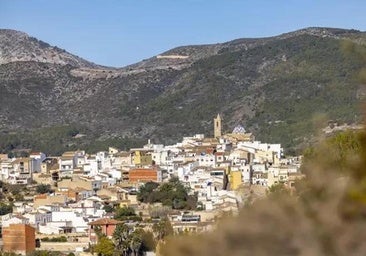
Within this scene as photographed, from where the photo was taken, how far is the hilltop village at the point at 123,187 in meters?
24.8

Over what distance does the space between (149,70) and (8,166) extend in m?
36.9

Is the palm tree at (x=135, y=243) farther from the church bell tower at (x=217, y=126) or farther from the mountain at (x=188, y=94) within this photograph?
the church bell tower at (x=217, y=126)

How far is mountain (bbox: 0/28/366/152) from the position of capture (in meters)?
51.4

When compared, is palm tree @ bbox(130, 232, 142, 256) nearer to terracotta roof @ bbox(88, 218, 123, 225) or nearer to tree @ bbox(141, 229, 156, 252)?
tree @ bbox(141, 229, 156, 252)

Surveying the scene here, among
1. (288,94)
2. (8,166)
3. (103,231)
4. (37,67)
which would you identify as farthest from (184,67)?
(103,231)

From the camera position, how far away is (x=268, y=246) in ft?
10.8

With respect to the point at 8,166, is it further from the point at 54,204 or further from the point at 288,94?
the point at 288,94

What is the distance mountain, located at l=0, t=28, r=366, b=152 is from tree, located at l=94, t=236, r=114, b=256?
1918cm

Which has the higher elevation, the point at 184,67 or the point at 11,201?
the point at 184,67

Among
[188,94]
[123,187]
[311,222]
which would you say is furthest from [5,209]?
[188,94]

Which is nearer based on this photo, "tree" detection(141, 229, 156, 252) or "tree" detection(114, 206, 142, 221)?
"tree" detection(141, 229, 156, 252)

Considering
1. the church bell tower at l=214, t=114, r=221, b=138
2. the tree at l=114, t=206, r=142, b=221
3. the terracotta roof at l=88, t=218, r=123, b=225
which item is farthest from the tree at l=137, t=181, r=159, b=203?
the church bell tower at l=214, t=114, r=221, b=138

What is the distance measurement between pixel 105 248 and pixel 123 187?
Result: 10.9 m

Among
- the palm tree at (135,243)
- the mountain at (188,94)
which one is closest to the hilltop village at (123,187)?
the palm tree at (135,243)
